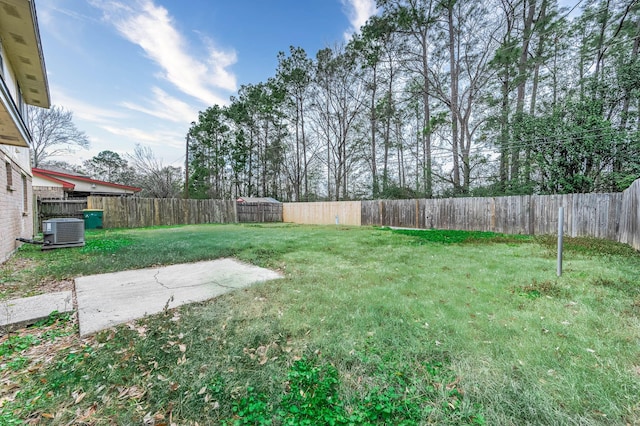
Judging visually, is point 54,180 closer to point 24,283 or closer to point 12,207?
point 12,207

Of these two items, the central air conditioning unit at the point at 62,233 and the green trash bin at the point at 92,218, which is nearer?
the central air conditioning unit at the point at 62,233

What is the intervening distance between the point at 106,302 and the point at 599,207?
35.6 feet

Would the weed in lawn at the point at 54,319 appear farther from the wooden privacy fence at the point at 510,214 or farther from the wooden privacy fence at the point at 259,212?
the wooden privacy fence at the point at 259,212

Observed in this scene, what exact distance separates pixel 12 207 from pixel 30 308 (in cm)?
502

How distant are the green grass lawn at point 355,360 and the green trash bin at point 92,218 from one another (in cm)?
1129

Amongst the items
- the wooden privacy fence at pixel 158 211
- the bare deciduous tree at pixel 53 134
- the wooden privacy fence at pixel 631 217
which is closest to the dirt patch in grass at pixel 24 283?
the wooden privacy fence at pixel 631 217

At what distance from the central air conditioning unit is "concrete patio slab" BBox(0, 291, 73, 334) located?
13.6 feet

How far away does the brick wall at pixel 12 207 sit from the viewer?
15.3 feet

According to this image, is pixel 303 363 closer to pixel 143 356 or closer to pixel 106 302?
pixel 143 356

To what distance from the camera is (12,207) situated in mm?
5488

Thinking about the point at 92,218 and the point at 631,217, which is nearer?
the point at 631,217

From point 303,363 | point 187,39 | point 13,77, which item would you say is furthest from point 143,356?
point 187,39

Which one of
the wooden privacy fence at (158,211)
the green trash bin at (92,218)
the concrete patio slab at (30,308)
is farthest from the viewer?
the wooden privacy fence at (158,211)

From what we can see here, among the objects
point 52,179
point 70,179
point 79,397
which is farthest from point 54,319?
point 70,179
